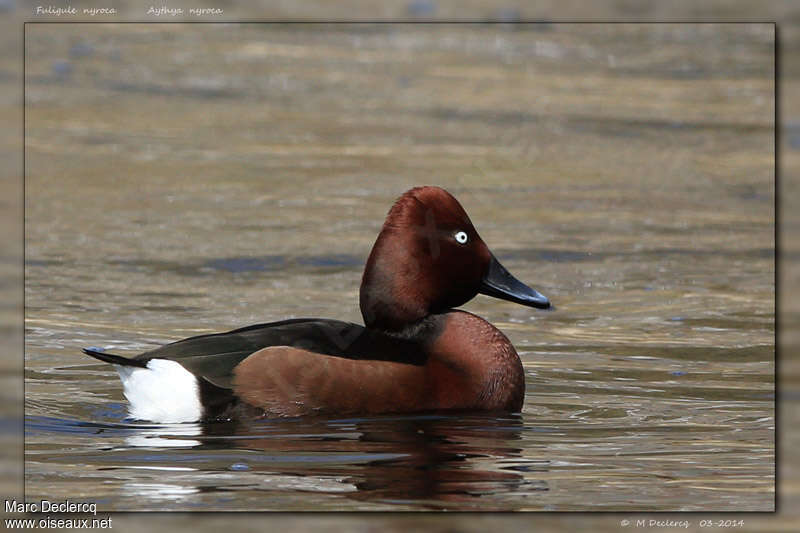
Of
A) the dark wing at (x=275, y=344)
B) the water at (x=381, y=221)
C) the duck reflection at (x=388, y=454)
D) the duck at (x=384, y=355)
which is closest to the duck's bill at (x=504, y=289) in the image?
the duck at (x=384, y=355)

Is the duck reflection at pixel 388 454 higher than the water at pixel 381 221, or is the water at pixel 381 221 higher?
the water at pixel 381 221

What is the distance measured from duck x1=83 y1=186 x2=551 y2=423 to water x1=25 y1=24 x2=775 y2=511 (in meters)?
0.12

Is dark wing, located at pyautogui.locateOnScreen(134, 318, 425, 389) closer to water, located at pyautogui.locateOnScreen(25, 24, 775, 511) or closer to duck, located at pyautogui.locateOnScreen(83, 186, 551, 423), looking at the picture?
duck, located at pyautogui.locateOnScreen(83, 186, 551, 423)

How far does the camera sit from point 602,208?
472 inches

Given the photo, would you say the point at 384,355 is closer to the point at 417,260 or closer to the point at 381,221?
the point at 417,260

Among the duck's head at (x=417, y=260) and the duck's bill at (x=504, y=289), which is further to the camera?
the duck's bill at (x=504, y=289)

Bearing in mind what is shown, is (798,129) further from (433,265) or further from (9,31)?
(9,31)

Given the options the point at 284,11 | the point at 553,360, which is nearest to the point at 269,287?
the point at 553,360

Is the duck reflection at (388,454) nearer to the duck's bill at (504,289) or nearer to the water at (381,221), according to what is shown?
the water at (381,221)

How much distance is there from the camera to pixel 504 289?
7668 millimetres

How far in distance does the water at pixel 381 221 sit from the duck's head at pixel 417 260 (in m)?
0.61

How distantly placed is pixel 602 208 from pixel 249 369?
5.55 meters

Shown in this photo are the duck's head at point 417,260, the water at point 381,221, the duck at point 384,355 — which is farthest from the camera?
the duck's head at point 417,260

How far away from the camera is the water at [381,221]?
20.8 ft
